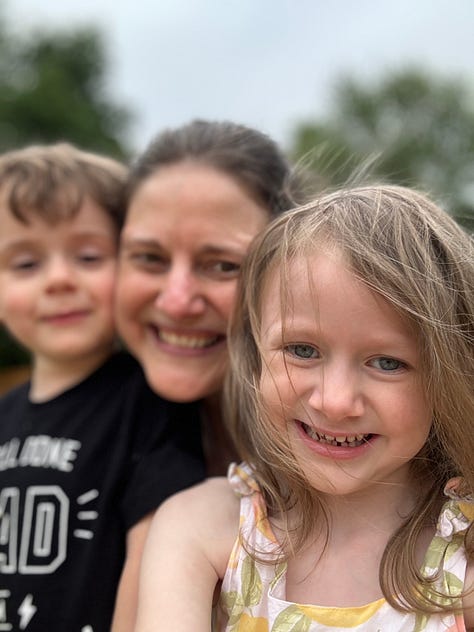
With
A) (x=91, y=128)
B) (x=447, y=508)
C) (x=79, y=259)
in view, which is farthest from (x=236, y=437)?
(x=91, y=128)

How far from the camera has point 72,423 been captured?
8.35 feet

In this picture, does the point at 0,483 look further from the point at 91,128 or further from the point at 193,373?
the point at 91,128

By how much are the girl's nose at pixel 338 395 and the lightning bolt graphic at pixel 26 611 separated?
46.4 inches

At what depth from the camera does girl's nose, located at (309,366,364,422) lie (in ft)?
5.26

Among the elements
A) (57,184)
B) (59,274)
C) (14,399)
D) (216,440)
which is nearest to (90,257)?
(59,274)

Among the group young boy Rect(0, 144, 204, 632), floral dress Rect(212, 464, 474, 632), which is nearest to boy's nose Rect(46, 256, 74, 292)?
young boy Rect(0, 144, 204, 632)

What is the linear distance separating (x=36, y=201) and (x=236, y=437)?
1.17 metres

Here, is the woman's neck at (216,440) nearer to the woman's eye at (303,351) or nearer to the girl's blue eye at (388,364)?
the woman's eye at (303,351)

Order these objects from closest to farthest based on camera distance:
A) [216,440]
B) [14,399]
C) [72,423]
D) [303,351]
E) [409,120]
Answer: [303,351]
[72,423]
[216,440]
[14,399]
[409,120]

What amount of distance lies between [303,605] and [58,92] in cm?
3262

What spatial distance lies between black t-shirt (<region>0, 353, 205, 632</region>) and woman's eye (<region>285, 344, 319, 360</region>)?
0.62 metres

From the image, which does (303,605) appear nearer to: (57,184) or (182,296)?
(182,296)

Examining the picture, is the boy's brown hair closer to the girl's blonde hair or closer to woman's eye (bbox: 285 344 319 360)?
the girl's blonde hair

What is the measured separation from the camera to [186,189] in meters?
2.41
